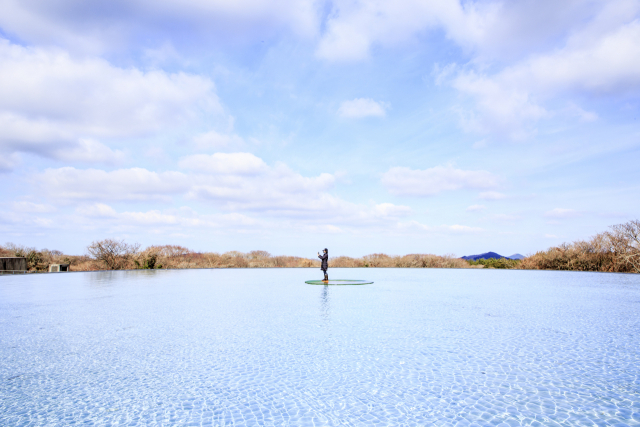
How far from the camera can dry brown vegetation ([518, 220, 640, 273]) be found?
19062mm

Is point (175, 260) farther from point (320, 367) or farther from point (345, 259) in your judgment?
point (320, 367)

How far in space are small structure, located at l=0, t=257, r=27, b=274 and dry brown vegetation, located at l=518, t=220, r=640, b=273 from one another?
29213 millimetres

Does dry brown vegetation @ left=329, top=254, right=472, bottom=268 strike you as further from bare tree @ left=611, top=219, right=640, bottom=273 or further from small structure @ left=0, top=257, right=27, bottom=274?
small structure @ left=0, top=257, right=27, bottom=274

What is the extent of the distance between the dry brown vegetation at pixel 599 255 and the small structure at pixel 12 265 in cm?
2921

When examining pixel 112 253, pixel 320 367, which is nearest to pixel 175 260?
pixel 112 253

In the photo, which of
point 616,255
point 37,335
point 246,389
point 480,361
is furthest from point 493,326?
point 616,255

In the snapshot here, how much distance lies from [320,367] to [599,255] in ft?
74.8

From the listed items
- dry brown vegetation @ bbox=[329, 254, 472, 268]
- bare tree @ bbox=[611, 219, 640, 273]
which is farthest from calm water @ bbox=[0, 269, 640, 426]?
dry brown vegetation @ bbox=[329, 254, 472, 268]

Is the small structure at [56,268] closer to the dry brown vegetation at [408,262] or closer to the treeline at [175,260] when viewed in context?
the treeline at [175,260]

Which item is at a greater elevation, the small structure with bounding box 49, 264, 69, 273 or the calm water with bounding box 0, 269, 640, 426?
the small structure with bounding box 49, 264, 69, 273

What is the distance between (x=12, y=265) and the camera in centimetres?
2011

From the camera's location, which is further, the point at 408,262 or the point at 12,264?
the point at 408,262

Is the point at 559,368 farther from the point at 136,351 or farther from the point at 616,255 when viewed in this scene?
the point at 616,255

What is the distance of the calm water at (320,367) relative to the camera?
121 inches
